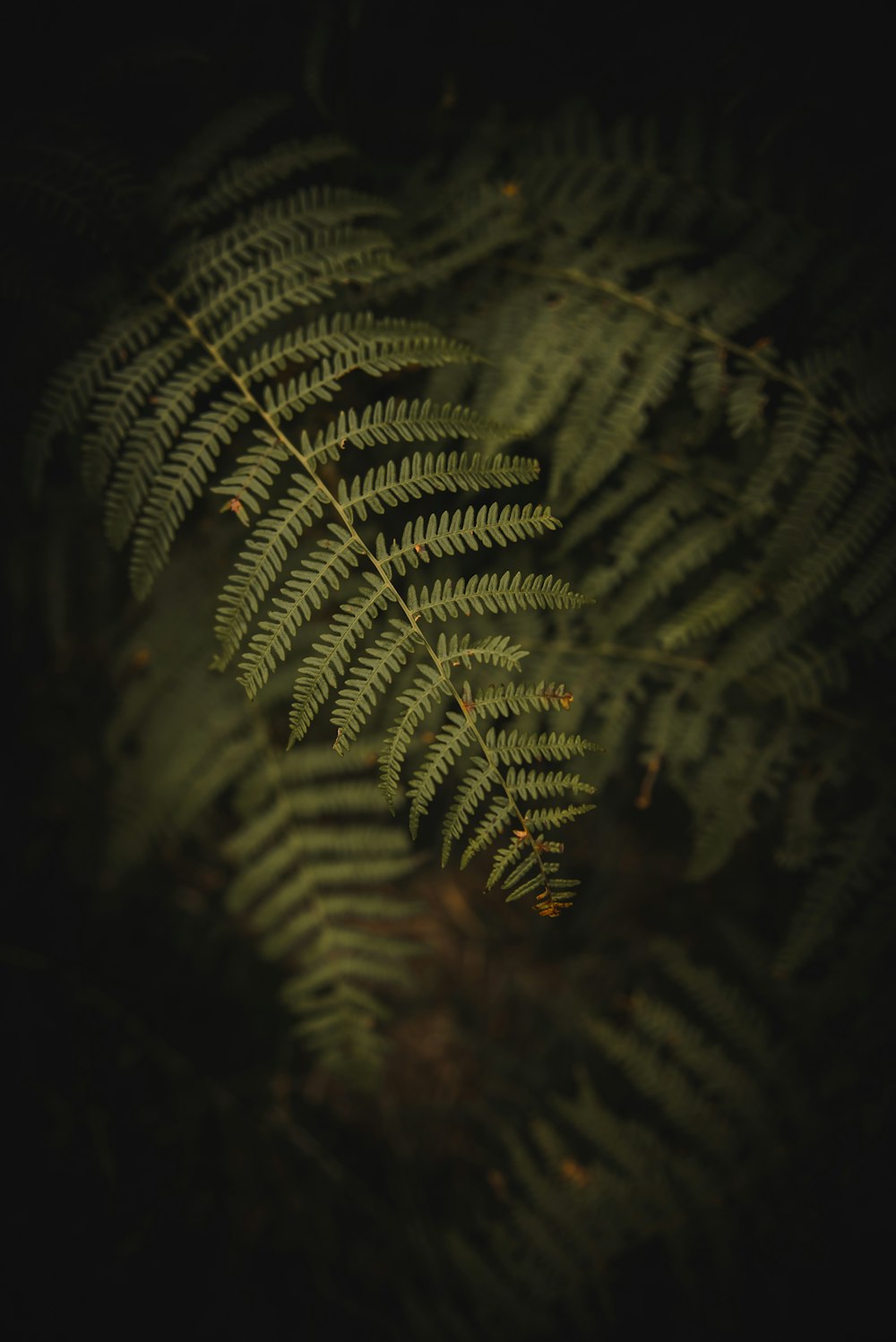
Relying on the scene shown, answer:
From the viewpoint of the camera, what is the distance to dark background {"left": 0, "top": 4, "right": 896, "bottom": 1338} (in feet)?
5.85

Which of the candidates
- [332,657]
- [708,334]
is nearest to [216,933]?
[332,657]

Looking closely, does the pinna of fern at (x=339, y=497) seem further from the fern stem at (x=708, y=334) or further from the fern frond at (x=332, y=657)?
the fern stem at (x=708, y=334)

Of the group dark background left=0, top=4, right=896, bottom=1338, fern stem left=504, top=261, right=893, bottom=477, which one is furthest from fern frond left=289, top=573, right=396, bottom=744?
dark background left=0, top=4, right=896, bottom=1338

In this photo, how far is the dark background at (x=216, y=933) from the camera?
1783mm

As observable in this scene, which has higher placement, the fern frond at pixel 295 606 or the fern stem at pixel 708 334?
the fern stem at pixel 708 334

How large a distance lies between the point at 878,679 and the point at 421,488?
1428mm

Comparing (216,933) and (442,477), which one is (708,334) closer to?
(442,477)

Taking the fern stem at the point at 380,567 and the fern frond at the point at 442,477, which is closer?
the fern stem at the point at 380,567

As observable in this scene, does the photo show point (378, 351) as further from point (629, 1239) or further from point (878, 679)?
point (629, 1239)

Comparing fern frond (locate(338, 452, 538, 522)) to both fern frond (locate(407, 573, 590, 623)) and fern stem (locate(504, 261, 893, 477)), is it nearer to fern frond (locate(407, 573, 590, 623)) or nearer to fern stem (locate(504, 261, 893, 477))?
fern frond (locate(407, 573, 590, 623))

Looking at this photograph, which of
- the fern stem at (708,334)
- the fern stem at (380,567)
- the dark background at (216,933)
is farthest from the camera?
the dark background at (216,933)

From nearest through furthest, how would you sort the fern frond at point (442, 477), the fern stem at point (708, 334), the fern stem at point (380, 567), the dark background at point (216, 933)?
the fern stem at point (380, 567) < the fern frond at point (442, 477) < the fern stem at point (708, 334) < the dark background at point (216, 933)

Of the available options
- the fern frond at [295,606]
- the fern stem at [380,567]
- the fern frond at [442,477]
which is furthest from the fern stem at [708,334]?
the fern frond at [295,606]

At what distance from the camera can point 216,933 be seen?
2748 millimetres
